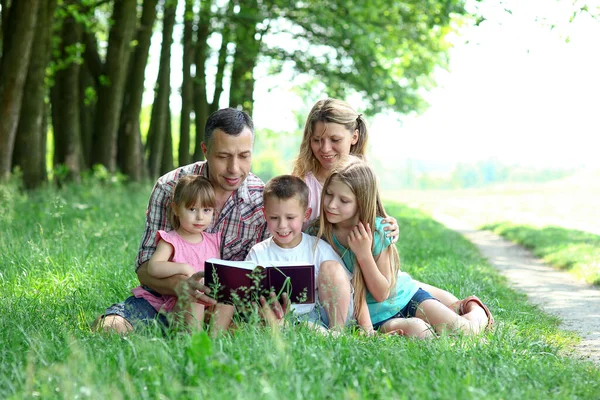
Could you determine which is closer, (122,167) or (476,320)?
(476,320)

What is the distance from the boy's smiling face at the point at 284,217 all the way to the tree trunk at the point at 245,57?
15530 millimetres

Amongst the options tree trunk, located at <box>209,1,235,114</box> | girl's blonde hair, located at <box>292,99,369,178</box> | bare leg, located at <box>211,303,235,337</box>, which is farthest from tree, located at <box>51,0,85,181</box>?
bare leg, located at <box>211,303,235,337</box>

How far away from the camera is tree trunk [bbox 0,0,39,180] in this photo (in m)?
12.9

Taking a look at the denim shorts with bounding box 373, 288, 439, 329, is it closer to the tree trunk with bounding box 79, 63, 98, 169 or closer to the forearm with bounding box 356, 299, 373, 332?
the forearm with bounding box 356, 299, 373, 332

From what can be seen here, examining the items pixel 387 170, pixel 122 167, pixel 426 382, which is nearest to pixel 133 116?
pixel 122 167

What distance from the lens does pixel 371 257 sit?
542 centimetres

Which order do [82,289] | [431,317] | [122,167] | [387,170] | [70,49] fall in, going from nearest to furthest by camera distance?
[431,317] → [82,289] → [70,49] → [122,167] → [387,170]

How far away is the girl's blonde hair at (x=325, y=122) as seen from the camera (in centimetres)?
617

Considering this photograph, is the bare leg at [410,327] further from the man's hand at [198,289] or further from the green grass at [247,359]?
the man's hand at [198,289]

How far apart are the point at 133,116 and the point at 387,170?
70.7 metres

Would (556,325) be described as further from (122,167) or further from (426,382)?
(122,167)

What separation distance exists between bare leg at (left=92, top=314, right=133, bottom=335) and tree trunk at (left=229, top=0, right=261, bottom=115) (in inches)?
624

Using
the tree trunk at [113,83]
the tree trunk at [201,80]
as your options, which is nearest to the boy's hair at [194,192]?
the tree trunk at [113,83]

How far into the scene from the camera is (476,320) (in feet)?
18.6
